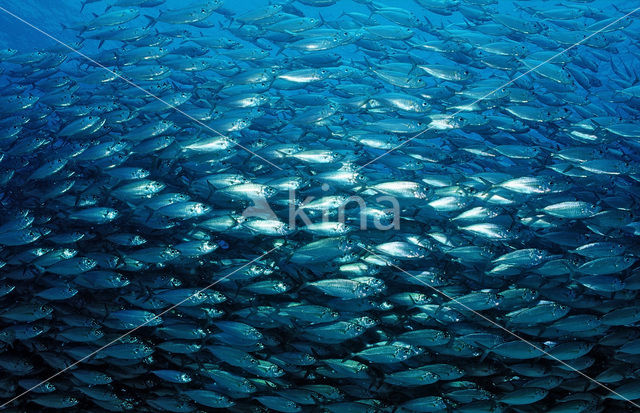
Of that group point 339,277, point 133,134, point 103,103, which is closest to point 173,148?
point 133,134

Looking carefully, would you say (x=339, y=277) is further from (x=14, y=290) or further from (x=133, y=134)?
(x=14, y=290)

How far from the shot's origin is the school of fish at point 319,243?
4.80m

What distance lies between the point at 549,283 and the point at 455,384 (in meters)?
1.73

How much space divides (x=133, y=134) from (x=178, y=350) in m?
2.81

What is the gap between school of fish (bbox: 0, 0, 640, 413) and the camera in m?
4.80

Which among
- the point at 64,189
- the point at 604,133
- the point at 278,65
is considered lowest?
the point at 64,189

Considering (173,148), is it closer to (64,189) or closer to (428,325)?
(64,189)

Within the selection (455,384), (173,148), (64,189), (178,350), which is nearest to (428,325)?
(455,384)

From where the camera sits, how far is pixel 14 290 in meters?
5.41

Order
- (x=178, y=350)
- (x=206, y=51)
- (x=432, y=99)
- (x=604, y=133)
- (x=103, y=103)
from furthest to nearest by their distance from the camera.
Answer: (x=206, y=51), (x=432, y=99), (x=103, y=103), (x=604, y=133), (x=178, y=350)

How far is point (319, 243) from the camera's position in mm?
4734

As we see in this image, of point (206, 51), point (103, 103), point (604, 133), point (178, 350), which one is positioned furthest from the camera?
point (206, 51)

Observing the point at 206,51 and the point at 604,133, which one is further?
the point at 206,51

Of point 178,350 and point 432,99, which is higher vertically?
point 432,99
